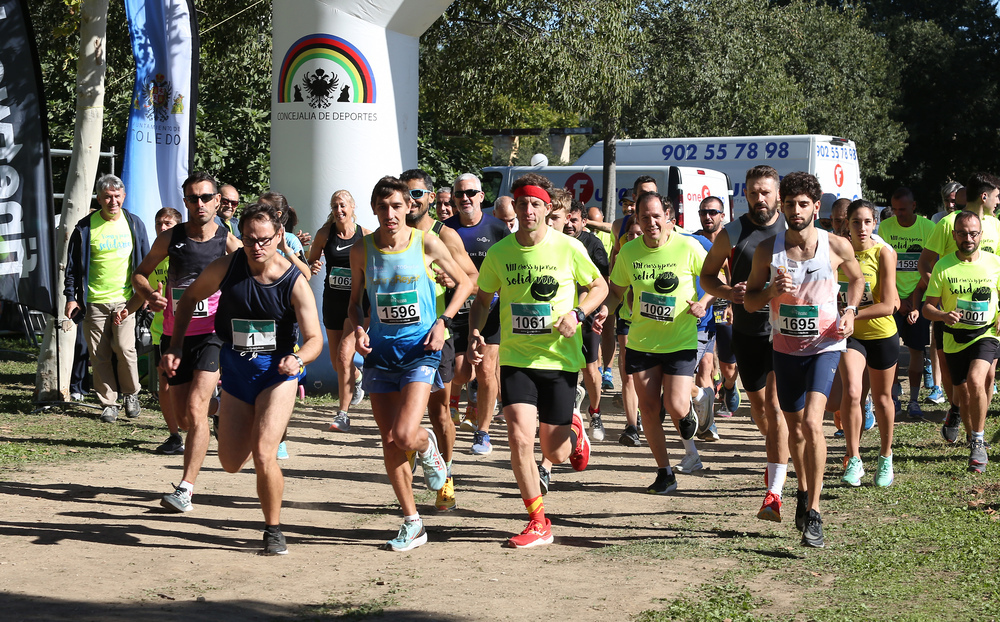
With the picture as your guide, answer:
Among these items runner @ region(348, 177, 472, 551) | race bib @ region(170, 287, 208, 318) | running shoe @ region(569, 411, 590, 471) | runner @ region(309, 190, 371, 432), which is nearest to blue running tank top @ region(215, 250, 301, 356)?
runner @ region(348, 177, 472, 551)

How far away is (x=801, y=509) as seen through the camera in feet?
21.0

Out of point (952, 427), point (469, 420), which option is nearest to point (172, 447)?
point (469, 420)

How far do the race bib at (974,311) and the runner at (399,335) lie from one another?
13.8ft

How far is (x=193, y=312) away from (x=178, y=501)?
1.10 metres

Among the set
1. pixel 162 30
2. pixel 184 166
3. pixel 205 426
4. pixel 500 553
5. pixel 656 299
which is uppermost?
pixel 162 30

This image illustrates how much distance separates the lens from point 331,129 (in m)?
11.7

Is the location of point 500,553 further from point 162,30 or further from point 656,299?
point 162,30

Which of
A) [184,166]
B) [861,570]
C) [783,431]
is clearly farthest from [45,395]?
[861,570]

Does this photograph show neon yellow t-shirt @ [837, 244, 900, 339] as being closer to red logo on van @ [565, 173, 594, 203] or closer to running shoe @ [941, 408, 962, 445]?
running shoe @ [941, 408, 962, 445]

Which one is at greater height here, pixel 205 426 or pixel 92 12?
pixel 92 12

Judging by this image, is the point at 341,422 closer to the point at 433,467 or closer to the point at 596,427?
the point at 596,427

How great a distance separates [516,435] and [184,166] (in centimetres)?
567

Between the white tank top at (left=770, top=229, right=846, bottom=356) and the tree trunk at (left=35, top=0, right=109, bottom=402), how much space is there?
7.03m

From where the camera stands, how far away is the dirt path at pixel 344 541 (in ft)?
17.0
